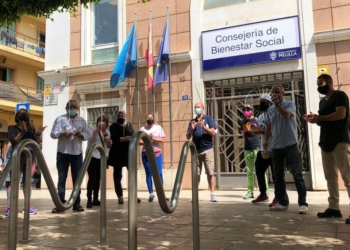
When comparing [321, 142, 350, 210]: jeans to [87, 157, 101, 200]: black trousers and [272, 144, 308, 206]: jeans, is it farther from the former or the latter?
[87, 157, 101, 200]: black trousers

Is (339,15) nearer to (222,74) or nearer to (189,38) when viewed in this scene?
(222,74)

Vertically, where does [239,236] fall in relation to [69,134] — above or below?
below

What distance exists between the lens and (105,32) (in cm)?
1133

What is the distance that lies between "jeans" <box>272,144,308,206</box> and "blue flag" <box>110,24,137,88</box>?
19.7 ft

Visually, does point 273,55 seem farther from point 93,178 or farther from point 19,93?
point 19,93

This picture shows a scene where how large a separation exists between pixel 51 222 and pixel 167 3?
7589 millimetres

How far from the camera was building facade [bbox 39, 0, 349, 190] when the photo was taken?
8539 millimetres

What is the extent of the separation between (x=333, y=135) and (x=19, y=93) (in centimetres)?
1869

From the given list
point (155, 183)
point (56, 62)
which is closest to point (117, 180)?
point (155, 183)

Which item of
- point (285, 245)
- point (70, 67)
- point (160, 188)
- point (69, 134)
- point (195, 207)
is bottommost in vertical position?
point (285, 245)

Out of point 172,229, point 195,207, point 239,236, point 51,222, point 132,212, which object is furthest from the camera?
point 51,222

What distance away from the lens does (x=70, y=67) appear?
11.2 metres

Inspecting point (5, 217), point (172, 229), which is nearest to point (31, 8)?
point (5, 217)

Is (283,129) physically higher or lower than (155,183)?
higher
